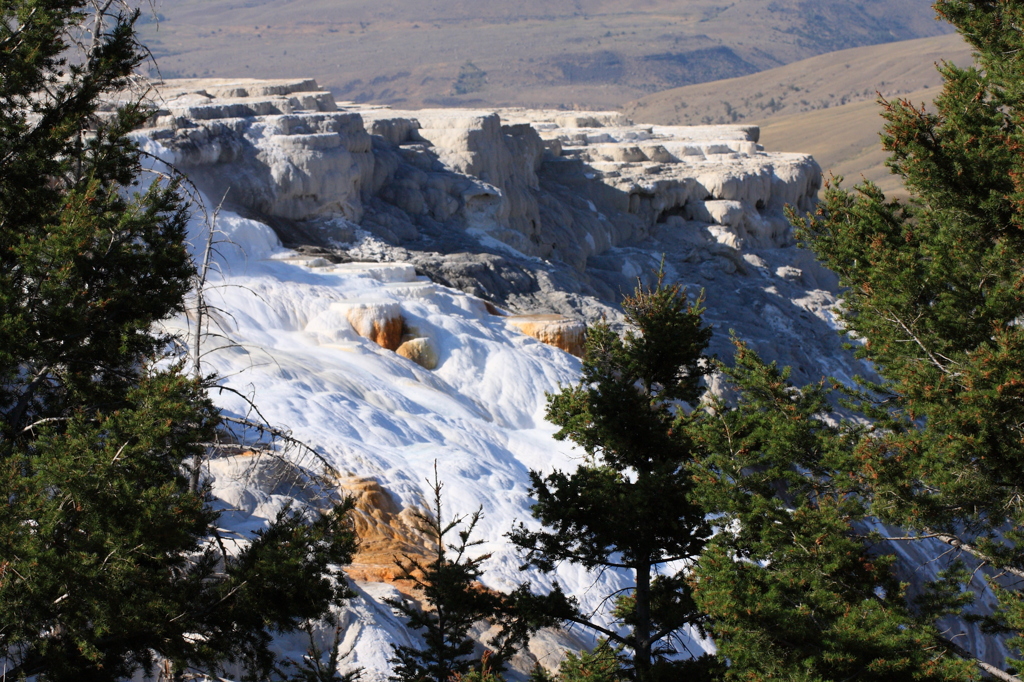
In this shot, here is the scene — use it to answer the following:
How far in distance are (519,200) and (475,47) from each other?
13298cm

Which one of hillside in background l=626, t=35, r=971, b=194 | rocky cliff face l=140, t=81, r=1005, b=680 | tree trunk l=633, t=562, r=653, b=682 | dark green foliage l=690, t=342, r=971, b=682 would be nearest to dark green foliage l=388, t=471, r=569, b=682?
tree trunk l=633, t=562, r=653, b=682

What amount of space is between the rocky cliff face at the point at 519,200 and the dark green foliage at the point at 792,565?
12.9m

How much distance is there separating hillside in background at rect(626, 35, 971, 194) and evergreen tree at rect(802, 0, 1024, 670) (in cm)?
9650

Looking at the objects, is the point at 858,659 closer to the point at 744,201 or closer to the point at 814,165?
the point at 744,201

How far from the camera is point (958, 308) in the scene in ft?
21.8

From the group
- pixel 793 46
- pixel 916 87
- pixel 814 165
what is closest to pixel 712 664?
pixel 814 165

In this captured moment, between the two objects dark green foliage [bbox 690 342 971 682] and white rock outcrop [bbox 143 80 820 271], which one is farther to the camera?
white rock outcrop [bbox 143 80 820 271]

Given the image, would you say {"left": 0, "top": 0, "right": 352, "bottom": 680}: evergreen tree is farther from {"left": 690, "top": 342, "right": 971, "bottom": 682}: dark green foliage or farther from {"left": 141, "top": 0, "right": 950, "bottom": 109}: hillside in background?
{"left": 141, "top": 0, "right": 950, "bottom": 109}: hillside in background

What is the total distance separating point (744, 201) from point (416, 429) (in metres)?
22.9

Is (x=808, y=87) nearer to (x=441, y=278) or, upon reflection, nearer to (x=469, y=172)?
(x=469, y=172)

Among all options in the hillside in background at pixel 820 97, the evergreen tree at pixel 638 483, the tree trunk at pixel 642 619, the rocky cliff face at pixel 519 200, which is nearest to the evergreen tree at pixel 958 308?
the evergreen tree at pixel 638 483

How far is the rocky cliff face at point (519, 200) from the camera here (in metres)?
20.6

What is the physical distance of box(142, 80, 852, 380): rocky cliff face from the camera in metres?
20.6

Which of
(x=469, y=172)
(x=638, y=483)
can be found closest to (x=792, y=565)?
(x=638, y=483)
